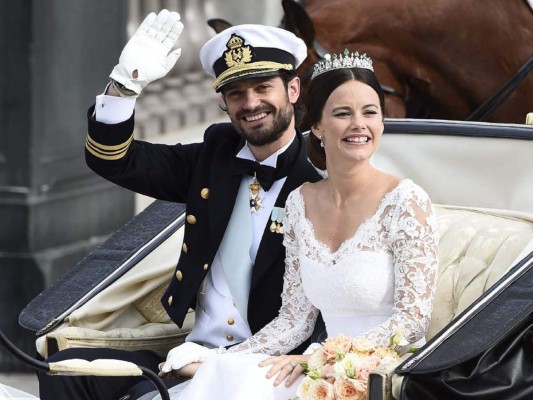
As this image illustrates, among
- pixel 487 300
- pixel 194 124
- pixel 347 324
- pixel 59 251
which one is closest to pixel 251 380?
pixel 347 324

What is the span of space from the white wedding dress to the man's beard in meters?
0.18

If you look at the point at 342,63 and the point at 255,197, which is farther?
the point at 255,197

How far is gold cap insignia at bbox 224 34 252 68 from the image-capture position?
3961 millimetres

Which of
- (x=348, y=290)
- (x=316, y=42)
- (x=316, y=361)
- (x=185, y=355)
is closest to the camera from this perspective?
(x=316, y=361)

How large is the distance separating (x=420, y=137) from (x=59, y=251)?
2544 millimetres

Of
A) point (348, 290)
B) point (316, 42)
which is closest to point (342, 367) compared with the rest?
point (348, 290)

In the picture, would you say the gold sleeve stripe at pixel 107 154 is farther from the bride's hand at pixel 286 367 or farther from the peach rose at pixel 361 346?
the peach rose at pixel 361 346

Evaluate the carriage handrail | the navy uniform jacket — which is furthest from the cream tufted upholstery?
the carriage handrail

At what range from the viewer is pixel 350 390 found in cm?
330

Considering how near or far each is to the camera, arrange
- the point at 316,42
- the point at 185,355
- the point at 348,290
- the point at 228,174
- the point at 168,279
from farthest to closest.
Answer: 1. the point at 316,42
2. the point at 168,279
3. the point at 228,174
4. the point at 185,355
5. the point at 348,290

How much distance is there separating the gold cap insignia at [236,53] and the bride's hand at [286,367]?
0.78 meters

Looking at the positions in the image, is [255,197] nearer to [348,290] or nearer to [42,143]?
[348,290]

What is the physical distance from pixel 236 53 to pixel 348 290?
2.31 ft

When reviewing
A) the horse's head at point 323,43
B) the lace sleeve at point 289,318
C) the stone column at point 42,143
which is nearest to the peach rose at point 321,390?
the lace sleeve at point 289,318
